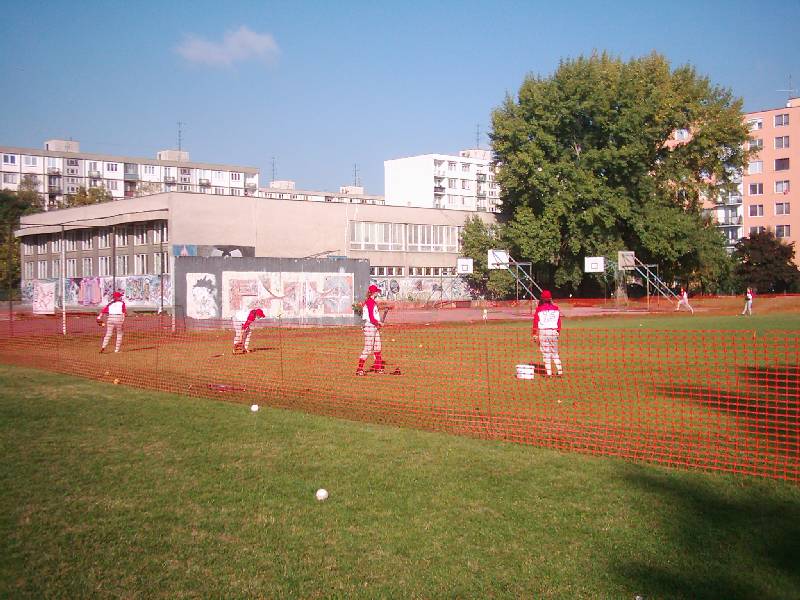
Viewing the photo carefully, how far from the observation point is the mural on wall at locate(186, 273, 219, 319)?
34.5 meters

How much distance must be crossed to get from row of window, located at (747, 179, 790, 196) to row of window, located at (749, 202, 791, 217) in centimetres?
125

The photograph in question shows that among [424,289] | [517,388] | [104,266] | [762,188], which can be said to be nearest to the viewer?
[517,388]

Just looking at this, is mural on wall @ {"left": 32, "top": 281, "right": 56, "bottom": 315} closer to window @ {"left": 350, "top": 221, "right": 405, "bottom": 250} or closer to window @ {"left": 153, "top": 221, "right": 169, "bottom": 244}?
window @ {"left": 153, "top": 221, "right": 169, "bottom": 244}

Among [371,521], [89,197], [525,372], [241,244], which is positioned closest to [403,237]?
[241,244]

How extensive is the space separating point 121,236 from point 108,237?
83.4 inches

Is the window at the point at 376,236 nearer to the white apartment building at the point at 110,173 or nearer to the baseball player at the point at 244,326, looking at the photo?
the baseball player at the point at 244,326

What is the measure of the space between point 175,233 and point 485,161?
8509cm

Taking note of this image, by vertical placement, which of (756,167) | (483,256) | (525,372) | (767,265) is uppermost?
(756,167)

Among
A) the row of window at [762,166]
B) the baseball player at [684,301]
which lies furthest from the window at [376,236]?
the row of window at [762,166]

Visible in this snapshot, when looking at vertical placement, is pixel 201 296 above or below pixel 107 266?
below

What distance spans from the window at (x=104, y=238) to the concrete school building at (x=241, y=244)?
8 centimetres

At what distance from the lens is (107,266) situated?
55469 mm

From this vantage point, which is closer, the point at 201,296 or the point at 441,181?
the point at 201,296

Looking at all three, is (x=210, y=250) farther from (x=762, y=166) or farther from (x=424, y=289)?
(x=762, y=166)
